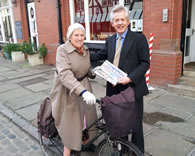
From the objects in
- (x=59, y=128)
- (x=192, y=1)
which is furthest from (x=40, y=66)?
(x=59, y=128)

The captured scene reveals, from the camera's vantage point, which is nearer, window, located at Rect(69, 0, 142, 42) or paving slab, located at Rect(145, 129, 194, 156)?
paving slab, located at Rect(145, 129, 194, 156)

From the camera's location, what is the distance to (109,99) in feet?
6.16

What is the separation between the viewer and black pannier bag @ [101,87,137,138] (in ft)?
6.05

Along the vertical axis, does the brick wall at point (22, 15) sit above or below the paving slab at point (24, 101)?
above

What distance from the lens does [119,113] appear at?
1.84 meters

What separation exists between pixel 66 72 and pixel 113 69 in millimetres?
494

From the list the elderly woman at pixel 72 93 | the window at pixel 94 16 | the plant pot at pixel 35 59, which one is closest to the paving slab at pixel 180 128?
the elderly woman at pixel 72 93

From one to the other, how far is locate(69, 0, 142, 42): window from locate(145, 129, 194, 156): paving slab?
176 inches

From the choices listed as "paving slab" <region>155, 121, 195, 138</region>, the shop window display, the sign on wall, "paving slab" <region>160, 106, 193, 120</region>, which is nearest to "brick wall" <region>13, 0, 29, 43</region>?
the sign on wall

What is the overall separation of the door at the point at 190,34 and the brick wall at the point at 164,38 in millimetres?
1151

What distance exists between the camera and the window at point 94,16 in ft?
22.9

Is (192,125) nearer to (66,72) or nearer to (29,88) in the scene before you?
(66,72)

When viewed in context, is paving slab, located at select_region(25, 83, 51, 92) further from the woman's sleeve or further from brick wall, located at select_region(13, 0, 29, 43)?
brick wall, located at select_region(13, 0, 29, 43)

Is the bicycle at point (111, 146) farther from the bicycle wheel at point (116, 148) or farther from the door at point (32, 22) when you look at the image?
the door at point (32, 22)
